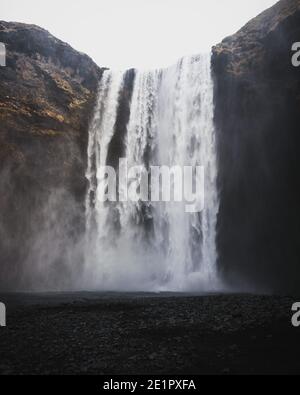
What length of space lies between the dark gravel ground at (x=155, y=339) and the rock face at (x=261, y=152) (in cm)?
912

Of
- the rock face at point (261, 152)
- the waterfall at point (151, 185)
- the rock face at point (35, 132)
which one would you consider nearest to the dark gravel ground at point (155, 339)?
the rock face at point (261, 152)

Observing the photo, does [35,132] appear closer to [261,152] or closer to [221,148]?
[221,148]

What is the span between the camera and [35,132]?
93.6 ft

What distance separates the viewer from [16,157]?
91.5 feet

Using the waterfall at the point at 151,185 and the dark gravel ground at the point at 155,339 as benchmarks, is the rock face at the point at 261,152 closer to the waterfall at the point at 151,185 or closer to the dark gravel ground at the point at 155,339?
the waterfall at the point at 151,185

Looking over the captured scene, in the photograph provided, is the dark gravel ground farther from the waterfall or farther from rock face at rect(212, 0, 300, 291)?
the waterfall

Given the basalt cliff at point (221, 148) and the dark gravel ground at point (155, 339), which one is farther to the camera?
the basalt cliff at point (221, 148)

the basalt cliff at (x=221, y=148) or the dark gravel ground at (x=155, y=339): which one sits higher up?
the basalt cliff at (x=221, y=148)

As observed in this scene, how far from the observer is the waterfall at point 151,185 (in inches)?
1063

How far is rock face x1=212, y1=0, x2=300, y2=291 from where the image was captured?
24375mm

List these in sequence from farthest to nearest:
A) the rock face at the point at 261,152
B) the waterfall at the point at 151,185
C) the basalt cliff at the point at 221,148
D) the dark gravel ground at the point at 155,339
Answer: the waterfall at the point at 151,185
the basalt cliff at the point at 221,148
the rock face at the point at 261,152
the dark gravel ground at the point at 155,339

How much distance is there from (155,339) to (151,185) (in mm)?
19437

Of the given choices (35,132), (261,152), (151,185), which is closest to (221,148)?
(261,152)

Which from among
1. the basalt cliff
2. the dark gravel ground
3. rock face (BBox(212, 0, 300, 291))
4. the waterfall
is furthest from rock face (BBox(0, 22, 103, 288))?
the dark gravel ground
